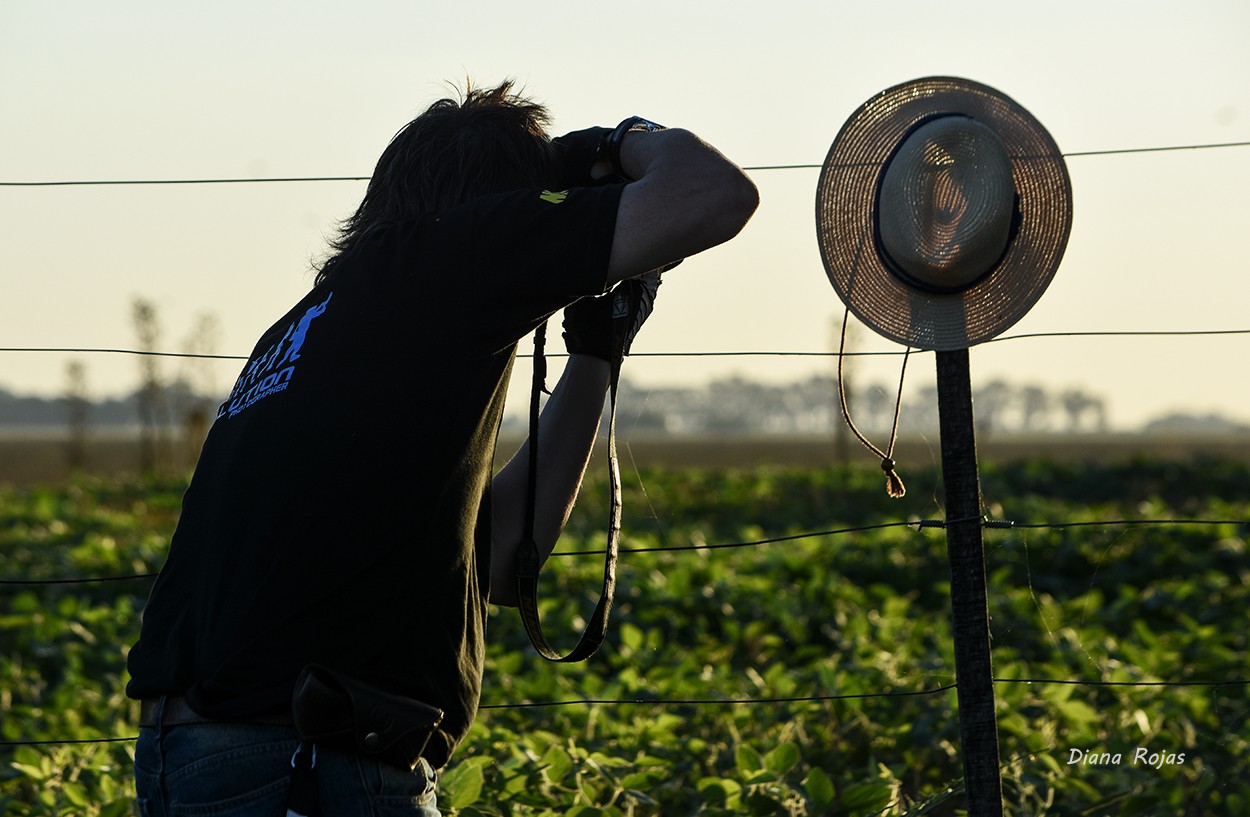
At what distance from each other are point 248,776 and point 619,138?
1.17 meters

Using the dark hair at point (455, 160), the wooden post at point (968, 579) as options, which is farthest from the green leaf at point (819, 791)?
the dark hair at point (455, 160)

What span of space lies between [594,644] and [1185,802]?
6.75 ft

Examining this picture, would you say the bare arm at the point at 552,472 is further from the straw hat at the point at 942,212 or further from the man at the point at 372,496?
the straw hat at the point at 942,212

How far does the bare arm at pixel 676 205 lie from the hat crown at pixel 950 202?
0.39 metres

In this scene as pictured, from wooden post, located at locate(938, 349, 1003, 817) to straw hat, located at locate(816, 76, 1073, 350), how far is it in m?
0.13

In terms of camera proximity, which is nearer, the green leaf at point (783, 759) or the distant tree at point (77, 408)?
the green leaf at point (783, 759)

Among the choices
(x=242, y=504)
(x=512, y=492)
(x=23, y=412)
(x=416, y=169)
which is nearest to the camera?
(x=242, y=504)

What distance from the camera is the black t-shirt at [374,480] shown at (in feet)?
5.92

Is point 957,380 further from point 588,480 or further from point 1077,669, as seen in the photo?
point 588,480

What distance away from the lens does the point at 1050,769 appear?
3.44m

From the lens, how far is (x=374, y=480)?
1.84m

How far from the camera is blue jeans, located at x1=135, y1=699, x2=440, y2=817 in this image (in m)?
1.77

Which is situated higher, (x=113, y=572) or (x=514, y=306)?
(x=514, y=306)

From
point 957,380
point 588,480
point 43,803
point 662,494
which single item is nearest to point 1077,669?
point 957,380
